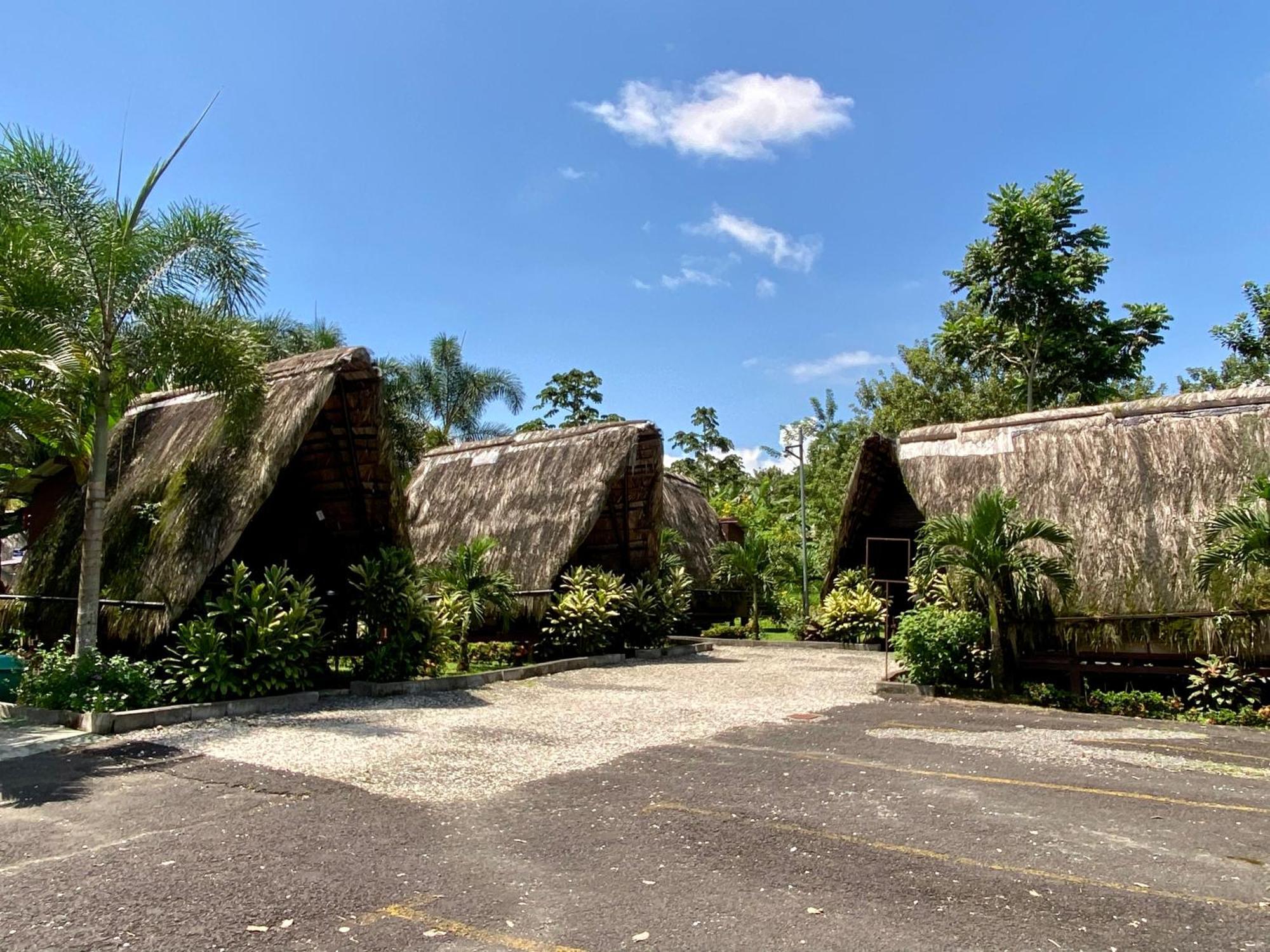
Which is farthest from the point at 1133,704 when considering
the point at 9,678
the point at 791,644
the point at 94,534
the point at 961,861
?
the point at 9,678

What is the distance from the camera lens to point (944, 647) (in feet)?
40.0

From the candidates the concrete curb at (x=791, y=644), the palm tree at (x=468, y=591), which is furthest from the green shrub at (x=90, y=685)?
the concrete curb at (x=791, y=644)

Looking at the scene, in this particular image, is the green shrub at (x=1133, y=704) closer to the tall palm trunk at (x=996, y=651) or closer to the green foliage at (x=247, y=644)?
the tall palm trunk at (x=996, y=651)

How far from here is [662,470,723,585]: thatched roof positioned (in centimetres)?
2412

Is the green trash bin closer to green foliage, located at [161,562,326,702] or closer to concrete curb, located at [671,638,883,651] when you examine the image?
green foliage, located at [161,562,326,702]

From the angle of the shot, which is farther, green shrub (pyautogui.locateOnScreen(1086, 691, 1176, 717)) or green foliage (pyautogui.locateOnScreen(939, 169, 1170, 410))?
green foliage (pyautogui.locateOnScreen(939, 169, 1170, 410))

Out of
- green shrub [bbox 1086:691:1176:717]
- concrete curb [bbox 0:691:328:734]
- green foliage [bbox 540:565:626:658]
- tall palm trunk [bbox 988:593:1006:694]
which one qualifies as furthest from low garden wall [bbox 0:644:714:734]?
green shrub [bbox 1086:691:1176:717]

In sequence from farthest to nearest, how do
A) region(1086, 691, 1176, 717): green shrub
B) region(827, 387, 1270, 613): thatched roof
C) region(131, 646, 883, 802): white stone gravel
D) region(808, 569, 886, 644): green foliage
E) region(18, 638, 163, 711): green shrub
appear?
region(808, 569, 886, 644): green foliage
region(827, 387, 1270, 613): thatched roof
region(1086, 691, 1176, 717): green shrub
region(18, 638, 163, 711): green shrub
region(131, 646, 883, 802): white stone gravel

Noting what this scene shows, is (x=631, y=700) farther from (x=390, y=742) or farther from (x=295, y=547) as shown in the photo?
(x=295, y=547)

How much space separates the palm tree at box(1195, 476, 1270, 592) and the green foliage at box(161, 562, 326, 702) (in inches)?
418

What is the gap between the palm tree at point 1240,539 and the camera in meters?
10.2

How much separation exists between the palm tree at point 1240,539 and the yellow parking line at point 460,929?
9.59 m

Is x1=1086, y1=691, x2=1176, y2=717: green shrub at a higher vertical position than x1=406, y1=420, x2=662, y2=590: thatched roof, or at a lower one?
lower

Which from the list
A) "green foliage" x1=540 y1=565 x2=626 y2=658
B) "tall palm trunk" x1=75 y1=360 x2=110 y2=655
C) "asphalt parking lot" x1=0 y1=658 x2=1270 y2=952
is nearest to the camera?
"asphalt parking lot" x1=0 y1=658 x2=1270 y2=952
